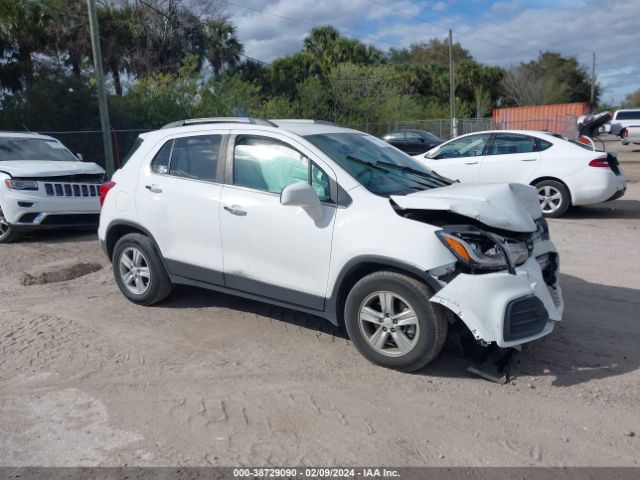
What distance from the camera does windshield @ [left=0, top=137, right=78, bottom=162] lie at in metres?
10.1

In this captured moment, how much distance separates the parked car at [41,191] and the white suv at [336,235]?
3.59m

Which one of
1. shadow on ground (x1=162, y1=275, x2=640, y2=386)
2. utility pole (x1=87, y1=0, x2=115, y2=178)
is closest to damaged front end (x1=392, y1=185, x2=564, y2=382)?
shadow on ground (x1=162, y1=275, x2=640, y2=386)

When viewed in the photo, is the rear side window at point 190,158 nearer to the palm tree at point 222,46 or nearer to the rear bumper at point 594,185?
the rear bumper at point 594,185

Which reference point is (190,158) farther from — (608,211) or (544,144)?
(608,211)

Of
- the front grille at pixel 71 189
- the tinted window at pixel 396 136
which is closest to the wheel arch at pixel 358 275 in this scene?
the front grille at pixel 71 189

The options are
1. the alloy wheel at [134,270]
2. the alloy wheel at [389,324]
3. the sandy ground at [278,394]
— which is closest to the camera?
the sandy ground at [278,394]

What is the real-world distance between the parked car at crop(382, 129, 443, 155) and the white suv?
65.6 feet

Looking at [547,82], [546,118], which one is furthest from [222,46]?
[547,82]

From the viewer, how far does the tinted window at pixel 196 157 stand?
18.0 ft

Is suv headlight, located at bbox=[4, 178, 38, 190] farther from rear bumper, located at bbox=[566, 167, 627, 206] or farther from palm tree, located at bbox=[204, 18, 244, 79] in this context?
palm tree, located at bbox=[204, 18, 244, 79]

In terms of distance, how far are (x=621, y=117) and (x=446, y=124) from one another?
9595mm

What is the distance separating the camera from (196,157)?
5.66m

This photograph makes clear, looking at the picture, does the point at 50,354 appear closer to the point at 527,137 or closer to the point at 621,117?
the point at 527,137

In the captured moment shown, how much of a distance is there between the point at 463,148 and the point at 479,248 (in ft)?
25.6
